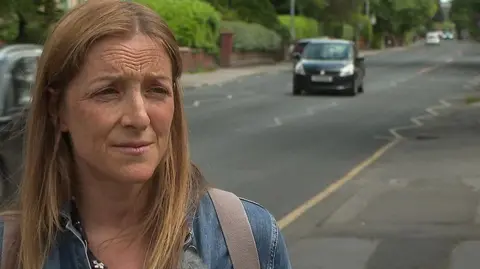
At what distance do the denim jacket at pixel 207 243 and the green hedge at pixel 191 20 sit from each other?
3985 centimetres

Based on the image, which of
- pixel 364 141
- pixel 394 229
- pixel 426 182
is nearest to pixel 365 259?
pixel 394 229

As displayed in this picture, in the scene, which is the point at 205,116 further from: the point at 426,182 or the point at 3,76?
the point at 3,76

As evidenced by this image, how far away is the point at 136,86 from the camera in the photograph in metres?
1.90

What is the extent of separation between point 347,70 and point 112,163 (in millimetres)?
28075

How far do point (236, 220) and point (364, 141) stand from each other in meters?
15.6

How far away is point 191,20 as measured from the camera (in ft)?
142

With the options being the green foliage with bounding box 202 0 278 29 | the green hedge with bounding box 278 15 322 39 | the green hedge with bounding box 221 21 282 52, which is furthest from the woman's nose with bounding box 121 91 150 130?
the green hedge with bounding box 278 15 322 39

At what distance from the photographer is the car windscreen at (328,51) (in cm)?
3011

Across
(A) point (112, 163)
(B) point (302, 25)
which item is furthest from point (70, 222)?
(B) point (302, 25)

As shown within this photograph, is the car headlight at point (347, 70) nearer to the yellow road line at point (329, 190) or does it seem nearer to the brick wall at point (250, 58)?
the yellow road line at point (329, 190)

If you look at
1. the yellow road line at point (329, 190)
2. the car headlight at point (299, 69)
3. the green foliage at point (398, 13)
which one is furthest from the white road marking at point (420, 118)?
the green foliage at point (398, 13)

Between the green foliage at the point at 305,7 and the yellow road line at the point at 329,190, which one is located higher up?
the yellow road line at the point at 329,190

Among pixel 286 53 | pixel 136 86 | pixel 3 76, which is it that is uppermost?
pixel 136 86

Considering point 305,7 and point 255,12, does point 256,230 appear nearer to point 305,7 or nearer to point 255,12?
point 255,12
